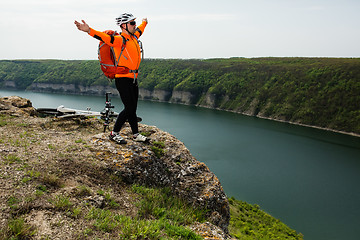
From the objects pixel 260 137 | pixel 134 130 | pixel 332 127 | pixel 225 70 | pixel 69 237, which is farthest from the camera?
pixel 225 70

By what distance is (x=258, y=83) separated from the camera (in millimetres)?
112938

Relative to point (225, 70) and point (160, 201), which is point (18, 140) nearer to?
point (160, 201)

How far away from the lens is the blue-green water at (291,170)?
28.0 meters

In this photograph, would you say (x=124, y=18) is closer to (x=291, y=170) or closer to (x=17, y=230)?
(x=17, y=230)

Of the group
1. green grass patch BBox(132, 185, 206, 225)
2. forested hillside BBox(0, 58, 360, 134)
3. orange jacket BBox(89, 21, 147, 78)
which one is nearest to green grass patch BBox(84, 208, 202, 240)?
green grass patch BBox(132, 185, 206, 225)

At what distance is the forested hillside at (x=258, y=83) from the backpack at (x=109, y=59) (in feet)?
275

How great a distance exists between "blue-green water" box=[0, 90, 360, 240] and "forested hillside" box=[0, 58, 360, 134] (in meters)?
16.3

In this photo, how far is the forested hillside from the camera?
268 ft

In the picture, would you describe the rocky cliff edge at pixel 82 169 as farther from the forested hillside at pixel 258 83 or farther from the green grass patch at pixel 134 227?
the forested hillside at pixel 258 83

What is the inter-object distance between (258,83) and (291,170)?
79456 mm

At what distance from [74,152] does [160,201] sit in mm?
2620

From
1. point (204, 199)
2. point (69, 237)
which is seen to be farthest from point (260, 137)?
point (69, 237)

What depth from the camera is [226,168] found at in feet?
131

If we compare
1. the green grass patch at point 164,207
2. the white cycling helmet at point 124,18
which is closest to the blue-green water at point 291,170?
the green grass patch at point 164,207
